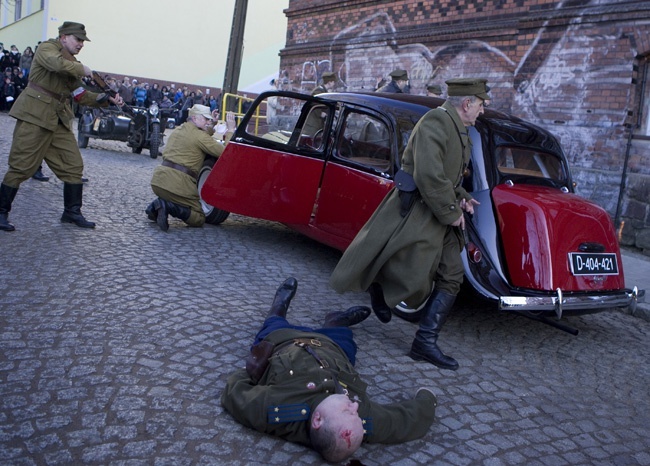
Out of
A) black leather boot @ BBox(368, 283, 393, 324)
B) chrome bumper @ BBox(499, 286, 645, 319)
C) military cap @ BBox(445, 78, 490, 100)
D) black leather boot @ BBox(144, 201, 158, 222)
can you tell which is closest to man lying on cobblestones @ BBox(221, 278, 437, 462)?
black leather boot @ BBox(368, 283, 393, 324)

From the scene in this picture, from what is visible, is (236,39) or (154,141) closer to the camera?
(154,141)

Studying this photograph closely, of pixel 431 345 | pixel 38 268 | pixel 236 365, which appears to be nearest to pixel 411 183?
pixel 431 345

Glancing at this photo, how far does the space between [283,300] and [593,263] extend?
7.44ft

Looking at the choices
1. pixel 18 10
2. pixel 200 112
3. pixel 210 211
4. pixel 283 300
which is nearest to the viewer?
pixel 283 300

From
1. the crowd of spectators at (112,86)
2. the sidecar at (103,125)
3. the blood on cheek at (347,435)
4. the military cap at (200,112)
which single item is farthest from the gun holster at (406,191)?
the crowd of spectators at (112,86)

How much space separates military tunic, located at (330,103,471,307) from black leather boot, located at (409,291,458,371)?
64 mm

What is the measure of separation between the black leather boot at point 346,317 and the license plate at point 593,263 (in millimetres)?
1502

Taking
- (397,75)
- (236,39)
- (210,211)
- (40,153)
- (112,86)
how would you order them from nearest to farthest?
1. (40,153)
2. (210,211)
3. (397,75)
4. (236,39)
5. (112,86)

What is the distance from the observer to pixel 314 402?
122 inches

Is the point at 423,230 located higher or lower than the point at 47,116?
lower

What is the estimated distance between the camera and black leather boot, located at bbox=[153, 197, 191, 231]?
7.42 metres

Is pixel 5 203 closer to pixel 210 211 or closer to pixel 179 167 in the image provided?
pixel 179 167

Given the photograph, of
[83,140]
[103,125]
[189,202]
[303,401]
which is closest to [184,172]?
[189,202]

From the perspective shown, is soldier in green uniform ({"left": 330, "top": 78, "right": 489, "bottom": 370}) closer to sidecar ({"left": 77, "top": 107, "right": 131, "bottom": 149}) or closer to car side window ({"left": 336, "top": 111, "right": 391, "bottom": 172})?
car side window ({"left": 336, "top": 111, "right": 391, "bottom": 172})
